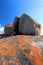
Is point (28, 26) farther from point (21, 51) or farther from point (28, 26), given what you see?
point (21, 51)

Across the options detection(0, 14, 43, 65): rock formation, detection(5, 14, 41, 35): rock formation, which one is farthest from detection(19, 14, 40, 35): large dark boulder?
detection(0, 14, 43, 65): rock formation

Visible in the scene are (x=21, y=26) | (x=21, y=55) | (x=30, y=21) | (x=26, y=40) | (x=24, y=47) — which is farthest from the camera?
(x=21, y=26)

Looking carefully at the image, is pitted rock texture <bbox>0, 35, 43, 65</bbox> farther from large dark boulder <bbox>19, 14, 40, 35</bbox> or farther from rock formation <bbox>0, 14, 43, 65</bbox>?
large dark boulder <bbox>19, 14, 40, 35</bbox>

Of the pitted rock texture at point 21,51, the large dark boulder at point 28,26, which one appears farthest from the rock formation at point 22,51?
the large dark boulder at point 28,26

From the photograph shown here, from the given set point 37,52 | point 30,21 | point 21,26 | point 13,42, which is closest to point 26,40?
point 13,42

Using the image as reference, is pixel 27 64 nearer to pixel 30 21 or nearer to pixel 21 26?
pixel 30 21

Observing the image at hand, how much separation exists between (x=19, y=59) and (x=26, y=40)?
1.95 feet

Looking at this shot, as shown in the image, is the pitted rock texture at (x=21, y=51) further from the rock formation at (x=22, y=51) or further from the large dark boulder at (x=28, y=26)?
the large dark boulder at (x=28, y=26)

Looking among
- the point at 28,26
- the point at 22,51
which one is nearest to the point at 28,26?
the point at 28,26

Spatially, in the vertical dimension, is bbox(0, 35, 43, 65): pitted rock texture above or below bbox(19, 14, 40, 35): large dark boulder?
below

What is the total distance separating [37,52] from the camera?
2.36m

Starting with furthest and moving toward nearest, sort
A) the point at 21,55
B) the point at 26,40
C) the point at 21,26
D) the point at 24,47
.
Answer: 1. the point at 21,26
2. the point at 26,40
3. the point at 24,47
4. the point at 21,55

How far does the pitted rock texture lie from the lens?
7.09 feet

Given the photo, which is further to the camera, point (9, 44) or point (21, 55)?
point (9, 44)
